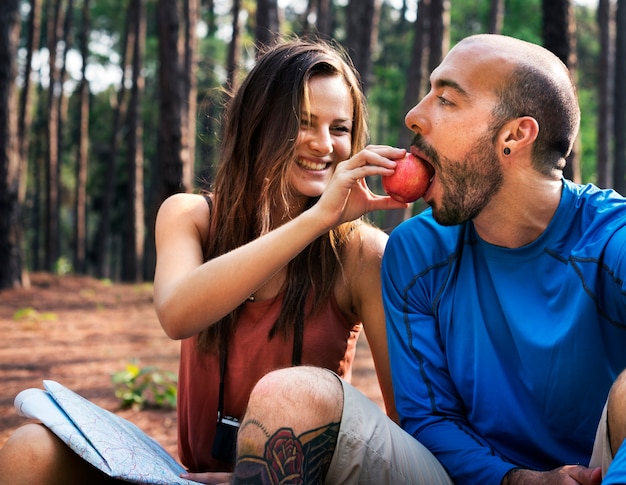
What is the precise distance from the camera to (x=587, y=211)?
2.94 metres

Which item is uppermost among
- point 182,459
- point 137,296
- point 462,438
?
point 462,438

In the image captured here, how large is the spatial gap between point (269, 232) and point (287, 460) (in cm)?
101

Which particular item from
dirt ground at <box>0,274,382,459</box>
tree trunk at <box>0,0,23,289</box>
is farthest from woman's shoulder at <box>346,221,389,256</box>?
tree trunk at <box>0,0,23,289</box>

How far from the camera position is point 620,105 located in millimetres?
23797

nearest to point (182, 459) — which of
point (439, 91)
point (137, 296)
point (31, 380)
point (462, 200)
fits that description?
point (462, 200)

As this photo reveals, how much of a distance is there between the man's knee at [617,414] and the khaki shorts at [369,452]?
2.16ft

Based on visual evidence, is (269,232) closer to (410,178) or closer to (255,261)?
(255,261)

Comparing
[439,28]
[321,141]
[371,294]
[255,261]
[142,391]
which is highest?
[439,28]

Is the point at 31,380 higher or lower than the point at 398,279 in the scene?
lower

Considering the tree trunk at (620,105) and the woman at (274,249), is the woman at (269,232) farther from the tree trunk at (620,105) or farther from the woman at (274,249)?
the tree trunk at (620,105)

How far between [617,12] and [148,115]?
2152 centimetres

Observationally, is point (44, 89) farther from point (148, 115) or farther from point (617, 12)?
point (617, 12)

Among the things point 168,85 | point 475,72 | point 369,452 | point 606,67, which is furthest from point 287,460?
point 606,67

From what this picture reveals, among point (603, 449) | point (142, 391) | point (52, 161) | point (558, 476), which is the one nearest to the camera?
point (603, 449)
